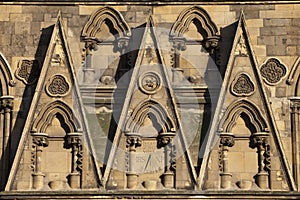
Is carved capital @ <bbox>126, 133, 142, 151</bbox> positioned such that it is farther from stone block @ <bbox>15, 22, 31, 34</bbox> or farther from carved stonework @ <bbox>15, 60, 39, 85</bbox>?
stone block @ <bbox>15, 22, 31, 34</bbox>

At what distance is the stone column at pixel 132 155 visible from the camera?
65.8 ft

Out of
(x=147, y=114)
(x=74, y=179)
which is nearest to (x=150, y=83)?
(x=147, y=114)

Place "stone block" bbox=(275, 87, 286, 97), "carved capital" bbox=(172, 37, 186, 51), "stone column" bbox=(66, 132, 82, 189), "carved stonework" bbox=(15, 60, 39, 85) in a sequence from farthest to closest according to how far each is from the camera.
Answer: "carved capital" bbox=(172, 37, 186, 51) → "carved stonework" bbox=(15, 60, 39, 85) → "stone block" bbox=(275, 87, 286, 97) → "stone column" bbox=(66, 132, 82, 189)

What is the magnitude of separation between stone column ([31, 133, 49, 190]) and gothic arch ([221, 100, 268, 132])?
9.36ft

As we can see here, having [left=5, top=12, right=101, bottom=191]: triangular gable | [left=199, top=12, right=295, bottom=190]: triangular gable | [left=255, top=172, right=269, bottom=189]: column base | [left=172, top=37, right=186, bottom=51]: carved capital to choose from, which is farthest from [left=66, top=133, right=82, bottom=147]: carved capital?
[left=255, top=172, right=269, bottom=189]: column base

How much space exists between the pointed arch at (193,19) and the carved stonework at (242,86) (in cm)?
108

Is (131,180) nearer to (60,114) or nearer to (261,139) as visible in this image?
(60,114)

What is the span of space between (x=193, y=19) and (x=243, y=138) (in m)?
2.22

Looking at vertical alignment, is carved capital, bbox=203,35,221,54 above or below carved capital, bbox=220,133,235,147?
above

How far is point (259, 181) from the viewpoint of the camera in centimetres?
2003

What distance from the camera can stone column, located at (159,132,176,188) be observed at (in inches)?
788

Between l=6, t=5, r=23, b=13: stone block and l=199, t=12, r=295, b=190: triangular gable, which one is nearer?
l=199, t=12, r=295, b=190: triangular gable

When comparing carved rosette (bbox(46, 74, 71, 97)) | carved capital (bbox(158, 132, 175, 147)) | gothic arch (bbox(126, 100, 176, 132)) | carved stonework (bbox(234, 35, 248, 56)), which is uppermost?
carved stonework (bbox(234, 35, 248, 56))

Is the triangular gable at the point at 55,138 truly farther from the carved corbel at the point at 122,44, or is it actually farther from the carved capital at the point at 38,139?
the carved corbel at the point at 122,44
